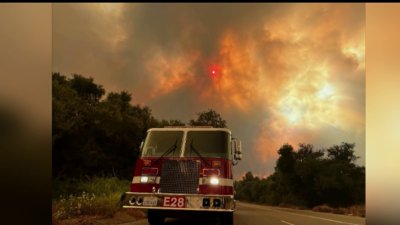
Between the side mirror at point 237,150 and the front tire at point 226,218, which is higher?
the side mirror at point 237,150

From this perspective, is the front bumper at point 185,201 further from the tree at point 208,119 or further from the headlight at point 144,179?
the tree at point 208,119

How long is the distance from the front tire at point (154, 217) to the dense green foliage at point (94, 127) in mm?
5713

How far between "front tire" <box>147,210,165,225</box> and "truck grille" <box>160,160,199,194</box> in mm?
1639

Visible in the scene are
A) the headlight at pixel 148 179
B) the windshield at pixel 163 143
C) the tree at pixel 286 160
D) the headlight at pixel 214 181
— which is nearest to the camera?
the headlight at pixel 214 181

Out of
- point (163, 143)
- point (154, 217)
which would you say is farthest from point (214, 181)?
point (154, 217)

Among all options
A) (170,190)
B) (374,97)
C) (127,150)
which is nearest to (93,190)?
(127,150)

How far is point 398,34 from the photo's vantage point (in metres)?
6.92

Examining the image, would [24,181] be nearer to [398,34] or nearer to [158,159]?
[158,159]

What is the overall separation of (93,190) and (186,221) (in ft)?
12.0

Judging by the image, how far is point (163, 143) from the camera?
1088 centimetres

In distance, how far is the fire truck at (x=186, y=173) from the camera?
9766 mm

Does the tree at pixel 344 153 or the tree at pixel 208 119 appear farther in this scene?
the tree at pixel 344 153

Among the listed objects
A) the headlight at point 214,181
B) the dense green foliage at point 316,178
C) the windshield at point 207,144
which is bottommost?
the dense green foliage at point 316,178

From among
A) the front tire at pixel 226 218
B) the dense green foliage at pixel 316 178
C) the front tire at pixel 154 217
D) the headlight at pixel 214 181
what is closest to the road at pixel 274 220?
the front tire at pixel 154 217
